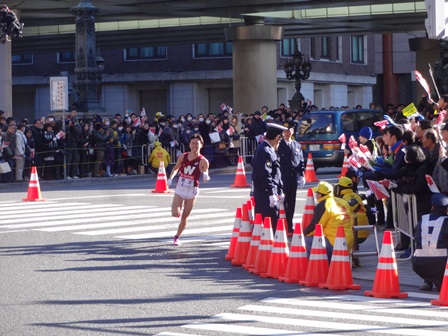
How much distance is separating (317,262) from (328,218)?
106cm

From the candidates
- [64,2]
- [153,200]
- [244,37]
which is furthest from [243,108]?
[153,200]

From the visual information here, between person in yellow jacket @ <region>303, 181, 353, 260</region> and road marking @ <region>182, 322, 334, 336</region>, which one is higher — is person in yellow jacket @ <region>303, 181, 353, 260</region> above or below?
above

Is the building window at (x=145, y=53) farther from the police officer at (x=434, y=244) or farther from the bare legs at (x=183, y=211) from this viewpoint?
the police officer at (x=434, y=244)

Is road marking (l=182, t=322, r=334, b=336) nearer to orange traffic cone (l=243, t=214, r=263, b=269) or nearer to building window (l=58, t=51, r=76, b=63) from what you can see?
orange traffic cone (l=243, t=214, r=263, b=269)

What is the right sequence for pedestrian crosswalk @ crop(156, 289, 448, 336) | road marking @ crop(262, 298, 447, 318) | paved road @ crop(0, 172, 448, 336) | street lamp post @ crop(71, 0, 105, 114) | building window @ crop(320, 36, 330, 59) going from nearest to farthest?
pedestrian crosswalk @ crop(156, 289, 448, 336) < paved road @ crop(0, 172, 448, 336) < road marking @ crop(262, 298, 447, 318) < street lamp post @ crop(71, 0, 105, 114) < building window @ crop(320, 36, 330, 59)

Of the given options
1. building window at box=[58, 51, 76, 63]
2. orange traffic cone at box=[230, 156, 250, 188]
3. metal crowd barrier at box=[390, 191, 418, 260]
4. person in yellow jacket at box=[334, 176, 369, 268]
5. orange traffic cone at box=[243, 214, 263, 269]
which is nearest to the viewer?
orange traffic cone at box=[243, 214, 263, 269]

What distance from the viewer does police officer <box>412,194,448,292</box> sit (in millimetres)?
12344

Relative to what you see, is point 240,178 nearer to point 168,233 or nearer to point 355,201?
point 168,233

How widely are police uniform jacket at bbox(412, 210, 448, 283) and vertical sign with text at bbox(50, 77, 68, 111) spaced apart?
2133 centimetres

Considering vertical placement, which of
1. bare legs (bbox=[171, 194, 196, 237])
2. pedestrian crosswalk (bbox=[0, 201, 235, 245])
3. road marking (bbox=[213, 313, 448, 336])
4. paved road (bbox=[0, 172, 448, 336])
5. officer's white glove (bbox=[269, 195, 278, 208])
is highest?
officer's white glove (bbox=[269, 195, 278, 208])

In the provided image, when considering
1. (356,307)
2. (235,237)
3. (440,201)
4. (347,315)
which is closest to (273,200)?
(235,237)

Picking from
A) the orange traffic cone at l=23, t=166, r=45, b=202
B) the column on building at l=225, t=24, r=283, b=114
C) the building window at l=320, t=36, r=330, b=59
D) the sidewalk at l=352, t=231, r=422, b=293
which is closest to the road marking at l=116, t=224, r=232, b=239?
the sidewalk at l=352, t=231, r=422, b=293

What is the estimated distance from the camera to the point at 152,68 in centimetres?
6950

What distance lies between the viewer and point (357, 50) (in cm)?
7769
